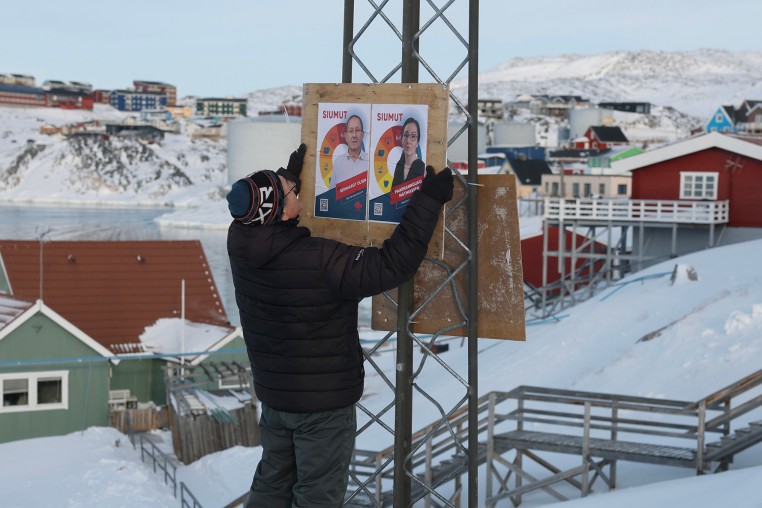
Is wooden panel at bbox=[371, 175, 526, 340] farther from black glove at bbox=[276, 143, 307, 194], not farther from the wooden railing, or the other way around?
the wooden railing

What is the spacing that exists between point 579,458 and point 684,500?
4962 mm

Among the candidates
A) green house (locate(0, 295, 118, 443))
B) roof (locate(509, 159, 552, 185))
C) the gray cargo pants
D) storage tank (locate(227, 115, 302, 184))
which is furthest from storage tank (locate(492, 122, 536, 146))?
the gray cargo pants

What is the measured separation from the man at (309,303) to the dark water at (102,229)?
44.4 metres

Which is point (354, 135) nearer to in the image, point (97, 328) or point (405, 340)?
point (405, 340)

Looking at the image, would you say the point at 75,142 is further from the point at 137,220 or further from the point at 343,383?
the point at 343,383

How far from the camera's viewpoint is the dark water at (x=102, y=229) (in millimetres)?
72125

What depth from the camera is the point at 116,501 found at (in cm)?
1467

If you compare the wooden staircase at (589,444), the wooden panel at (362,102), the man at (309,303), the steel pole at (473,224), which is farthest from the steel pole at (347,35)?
the wooden staircase at (589,444)

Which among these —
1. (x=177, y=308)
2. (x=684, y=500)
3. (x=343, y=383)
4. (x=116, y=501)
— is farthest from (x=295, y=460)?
(x=177, y=308)

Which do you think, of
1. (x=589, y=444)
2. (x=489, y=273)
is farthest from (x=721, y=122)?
(x=489, y=273)

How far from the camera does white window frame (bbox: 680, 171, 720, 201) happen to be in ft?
103

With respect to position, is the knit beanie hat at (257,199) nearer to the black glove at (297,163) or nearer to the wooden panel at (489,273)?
the black glove at (297,163)

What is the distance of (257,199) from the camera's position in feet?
15.5

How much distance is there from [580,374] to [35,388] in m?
11.3
